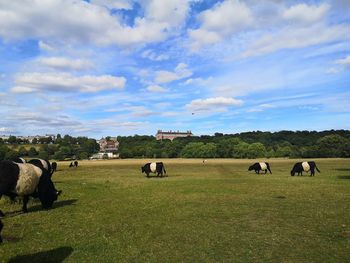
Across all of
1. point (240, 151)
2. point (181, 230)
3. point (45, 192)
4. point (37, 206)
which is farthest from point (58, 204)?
point (240, 151)

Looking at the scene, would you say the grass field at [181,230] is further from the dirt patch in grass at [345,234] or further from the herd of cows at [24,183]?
the herd of cows at [24,183]

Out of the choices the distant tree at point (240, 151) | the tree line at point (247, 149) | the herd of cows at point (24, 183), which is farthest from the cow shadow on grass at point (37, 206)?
the distant tree at point (240, 151)

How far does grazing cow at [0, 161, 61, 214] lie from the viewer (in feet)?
45.4

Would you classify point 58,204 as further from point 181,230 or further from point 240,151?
point 240,151

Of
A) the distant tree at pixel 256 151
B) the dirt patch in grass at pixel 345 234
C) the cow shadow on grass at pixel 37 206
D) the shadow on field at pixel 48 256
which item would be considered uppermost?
the distant tree at pixel 256 151

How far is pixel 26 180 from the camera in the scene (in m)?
14.5

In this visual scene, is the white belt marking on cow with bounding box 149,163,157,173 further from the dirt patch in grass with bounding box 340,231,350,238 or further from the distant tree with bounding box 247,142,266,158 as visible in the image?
the distant tree with bounding box 247,142,266,158

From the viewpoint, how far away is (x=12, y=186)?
14.0 meters

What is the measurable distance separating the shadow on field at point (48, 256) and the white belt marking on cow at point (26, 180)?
17.9ft

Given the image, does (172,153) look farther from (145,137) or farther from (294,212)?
(294,212)

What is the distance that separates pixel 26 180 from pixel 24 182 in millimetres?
127

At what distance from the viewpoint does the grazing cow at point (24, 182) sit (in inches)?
545

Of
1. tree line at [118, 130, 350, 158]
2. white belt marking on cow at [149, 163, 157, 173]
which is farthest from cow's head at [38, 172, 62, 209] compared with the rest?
tree line at [118, 130, 350, 158]

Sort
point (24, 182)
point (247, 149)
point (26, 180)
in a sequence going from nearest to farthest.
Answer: point (24, 182) → point (26, 180) → point (247, 149)
